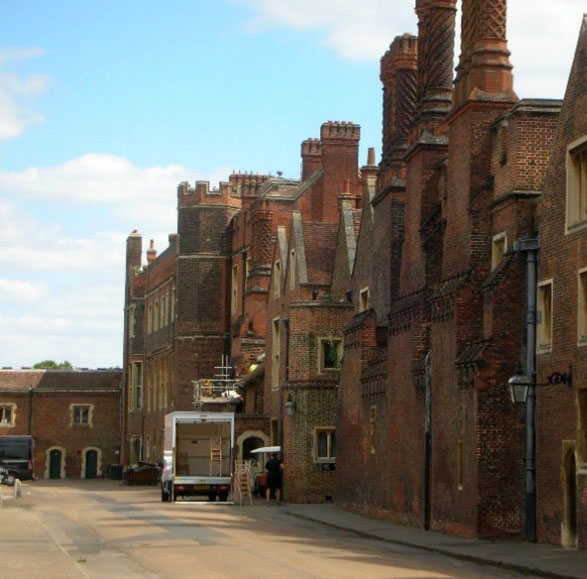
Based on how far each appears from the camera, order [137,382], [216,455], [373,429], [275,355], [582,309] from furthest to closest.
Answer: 1. [137,382]
2. [275,355]
3. [216,455]
4. [373,429]
5. [582,309]

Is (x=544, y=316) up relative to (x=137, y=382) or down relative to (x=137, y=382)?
down

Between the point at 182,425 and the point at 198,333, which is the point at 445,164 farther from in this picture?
the point at 198,333

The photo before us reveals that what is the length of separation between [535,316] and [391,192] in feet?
43.1

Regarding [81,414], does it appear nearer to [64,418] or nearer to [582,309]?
[64,418]

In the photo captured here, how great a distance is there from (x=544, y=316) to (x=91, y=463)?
230 feet

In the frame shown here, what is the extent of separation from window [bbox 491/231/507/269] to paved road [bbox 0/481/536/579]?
239 inches

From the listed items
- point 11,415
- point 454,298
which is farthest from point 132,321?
point 454,298

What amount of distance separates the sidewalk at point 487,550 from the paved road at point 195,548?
357 millimetres

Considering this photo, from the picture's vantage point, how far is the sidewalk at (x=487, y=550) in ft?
71.3

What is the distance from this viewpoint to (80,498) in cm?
5403

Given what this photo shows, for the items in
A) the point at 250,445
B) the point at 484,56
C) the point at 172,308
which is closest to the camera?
the point at 484,56

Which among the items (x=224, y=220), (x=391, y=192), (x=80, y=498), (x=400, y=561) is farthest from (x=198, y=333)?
(x=400, y=561)

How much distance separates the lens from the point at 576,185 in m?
26.7

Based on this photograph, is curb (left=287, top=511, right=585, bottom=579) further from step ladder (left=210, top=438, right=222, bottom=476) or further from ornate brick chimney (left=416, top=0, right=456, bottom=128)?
step ladder (left=210, top=438, right=222, bottom=476)
